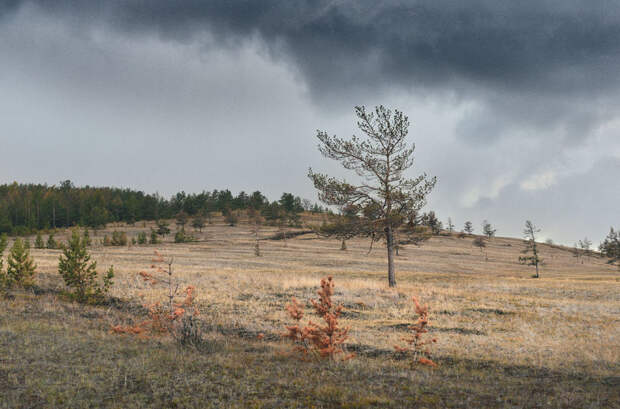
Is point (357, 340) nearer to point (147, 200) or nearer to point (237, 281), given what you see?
point (237, 281)

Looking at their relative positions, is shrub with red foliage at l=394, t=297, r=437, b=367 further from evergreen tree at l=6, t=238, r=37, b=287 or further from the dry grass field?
evergreen tree at l=6, t=238, r=37, b=287

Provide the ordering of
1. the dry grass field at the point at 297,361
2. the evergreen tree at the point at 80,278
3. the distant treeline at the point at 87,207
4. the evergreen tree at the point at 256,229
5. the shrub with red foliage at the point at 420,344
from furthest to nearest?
the distant treeline at the point at 87,207 → the evergreen tree at the point at 256,229 → the evergreen tree at the point at 80,278 → the shrub with red foliage at the point at 420,344 → the dry grass field at the point at 297,361

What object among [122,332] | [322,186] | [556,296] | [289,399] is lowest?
[556,296]

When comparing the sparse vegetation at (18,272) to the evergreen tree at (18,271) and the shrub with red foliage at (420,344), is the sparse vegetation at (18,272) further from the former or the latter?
the shrub with red foliage at (420,344)

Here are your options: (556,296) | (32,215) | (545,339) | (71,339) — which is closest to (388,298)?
(545,339)

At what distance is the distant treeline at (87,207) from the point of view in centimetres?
10756

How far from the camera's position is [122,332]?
12000 millimetres

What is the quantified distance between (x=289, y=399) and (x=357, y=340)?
617 centimetres

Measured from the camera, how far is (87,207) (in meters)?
120

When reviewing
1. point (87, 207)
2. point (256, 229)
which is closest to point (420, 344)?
point (256, 229)

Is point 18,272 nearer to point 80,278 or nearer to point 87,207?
point 80,278

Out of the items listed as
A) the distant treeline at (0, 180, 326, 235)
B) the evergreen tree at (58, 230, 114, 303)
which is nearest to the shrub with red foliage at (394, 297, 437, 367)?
the evergreen tree at (58, 230, 114, 303)

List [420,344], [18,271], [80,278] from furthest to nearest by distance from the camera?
[18,271]
[80,278]
[420,344]

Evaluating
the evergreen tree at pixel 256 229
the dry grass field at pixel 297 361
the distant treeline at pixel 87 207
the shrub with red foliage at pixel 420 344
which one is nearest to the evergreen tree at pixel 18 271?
the dry grass field at pixel 297 361
